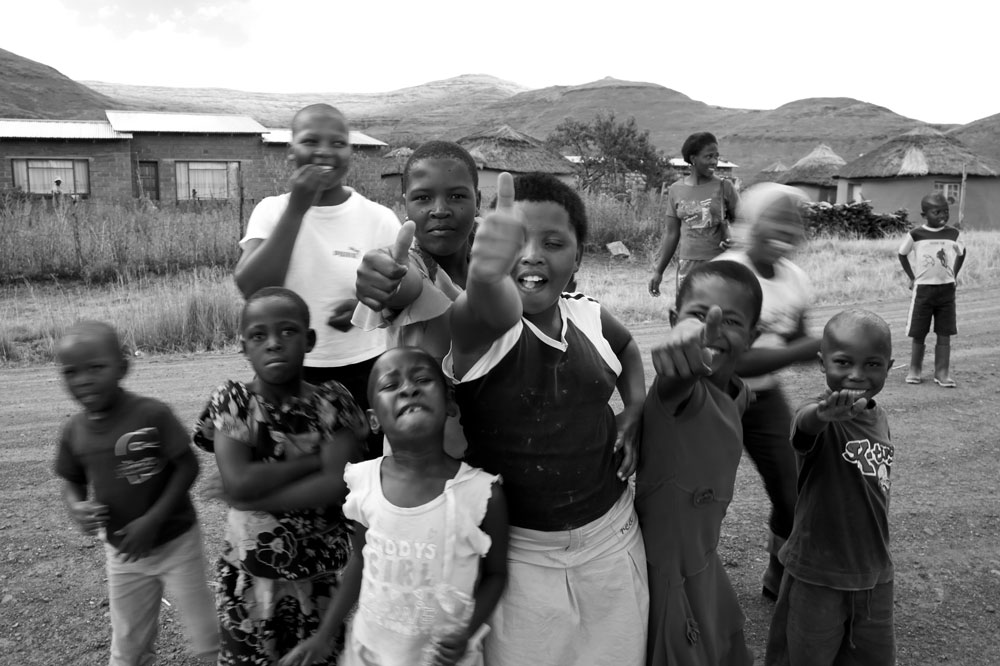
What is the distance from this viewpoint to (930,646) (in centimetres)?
294

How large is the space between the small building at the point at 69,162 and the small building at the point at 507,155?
9.13 metres

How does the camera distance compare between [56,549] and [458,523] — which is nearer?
[458,523]

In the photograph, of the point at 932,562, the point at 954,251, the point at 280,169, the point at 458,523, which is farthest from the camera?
the point at 280,169

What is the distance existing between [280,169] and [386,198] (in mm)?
5735

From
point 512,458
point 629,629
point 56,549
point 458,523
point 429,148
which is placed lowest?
point 56,549

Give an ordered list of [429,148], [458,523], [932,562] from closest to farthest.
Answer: [458,523] < [429,148] < [932,562]

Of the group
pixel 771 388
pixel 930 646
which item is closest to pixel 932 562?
pixel 930 646

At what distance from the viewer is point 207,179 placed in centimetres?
2812

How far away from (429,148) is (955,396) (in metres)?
5.77

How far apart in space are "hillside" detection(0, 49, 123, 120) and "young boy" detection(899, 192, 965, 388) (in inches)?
1976

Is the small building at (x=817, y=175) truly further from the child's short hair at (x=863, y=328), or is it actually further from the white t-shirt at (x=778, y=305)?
the child's short hair at (x=863, y=328)

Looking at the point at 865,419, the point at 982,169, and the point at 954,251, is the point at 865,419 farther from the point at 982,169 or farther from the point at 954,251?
the point at 982,169

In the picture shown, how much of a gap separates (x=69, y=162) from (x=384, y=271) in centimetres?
2883

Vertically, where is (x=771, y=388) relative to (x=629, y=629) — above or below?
above
